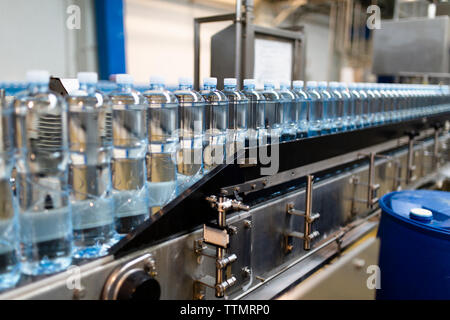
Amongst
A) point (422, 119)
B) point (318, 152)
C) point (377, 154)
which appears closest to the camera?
point (318, 152)

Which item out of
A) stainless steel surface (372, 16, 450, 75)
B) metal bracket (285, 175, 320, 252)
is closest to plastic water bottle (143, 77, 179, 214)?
metal bracket (285, 175, 320, 252)

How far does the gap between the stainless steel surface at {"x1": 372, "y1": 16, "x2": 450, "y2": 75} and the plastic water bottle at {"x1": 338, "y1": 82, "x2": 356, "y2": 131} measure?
2.39 m

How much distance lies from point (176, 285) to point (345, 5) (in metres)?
7.64

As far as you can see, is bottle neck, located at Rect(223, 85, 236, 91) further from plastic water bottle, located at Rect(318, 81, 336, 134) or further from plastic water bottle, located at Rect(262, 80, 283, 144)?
plastic water bottle, located at Rect(318, 81, 336, 134)

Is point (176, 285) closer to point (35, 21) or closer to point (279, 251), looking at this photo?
point (279, 251)

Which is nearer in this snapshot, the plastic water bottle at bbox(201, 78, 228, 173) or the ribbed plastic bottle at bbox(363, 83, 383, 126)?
the plastic water bottle at bbox(201, 78, 228, 173)

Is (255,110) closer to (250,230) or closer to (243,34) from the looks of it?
(250,230)

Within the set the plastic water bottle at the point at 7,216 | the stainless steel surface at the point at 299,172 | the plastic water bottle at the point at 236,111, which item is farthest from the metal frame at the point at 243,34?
the plastic water bottle at the point at 7,216

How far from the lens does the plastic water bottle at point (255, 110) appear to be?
4.25ft

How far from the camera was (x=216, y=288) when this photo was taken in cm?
94

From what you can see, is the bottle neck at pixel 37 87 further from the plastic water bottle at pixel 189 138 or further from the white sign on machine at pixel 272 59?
the white sign on machine at pixel 272 59

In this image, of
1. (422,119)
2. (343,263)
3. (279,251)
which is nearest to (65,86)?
(279,251)

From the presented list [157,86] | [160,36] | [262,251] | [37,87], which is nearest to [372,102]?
[262,251]

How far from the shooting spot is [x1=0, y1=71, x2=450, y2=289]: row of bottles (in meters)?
0.72
